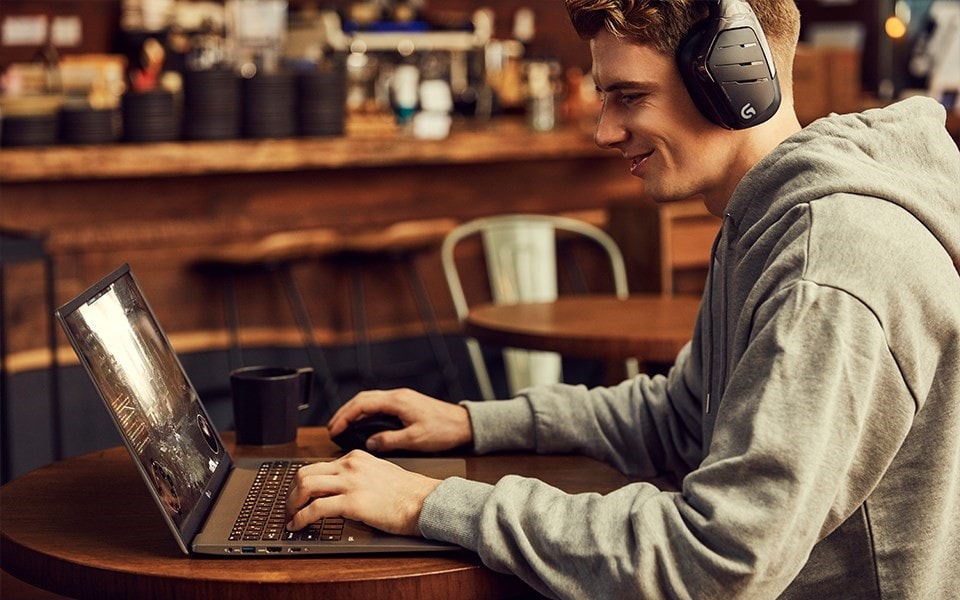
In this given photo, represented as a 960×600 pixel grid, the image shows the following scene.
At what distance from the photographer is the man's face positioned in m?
1.32

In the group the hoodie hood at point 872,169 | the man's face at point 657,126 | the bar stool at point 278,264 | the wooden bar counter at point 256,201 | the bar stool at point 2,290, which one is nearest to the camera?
the hoodie hood at point 872,169

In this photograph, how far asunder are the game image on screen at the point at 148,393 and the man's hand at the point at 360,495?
0.12 metres

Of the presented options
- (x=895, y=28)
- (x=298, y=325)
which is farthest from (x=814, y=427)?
(x=895, y=28)

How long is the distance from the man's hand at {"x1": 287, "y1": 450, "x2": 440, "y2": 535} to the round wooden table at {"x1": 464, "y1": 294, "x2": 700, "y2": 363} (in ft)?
4.23

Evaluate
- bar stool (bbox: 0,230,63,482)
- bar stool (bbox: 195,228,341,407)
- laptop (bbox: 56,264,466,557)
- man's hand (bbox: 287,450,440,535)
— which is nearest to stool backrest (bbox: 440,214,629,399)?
bar stool (bbox: 195,228,341,407)

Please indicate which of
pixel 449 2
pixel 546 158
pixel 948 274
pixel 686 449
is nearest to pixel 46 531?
pixel 686 449

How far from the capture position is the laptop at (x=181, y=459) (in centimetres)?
A: 122

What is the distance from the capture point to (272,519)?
51.5 inches

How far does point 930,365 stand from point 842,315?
117mm

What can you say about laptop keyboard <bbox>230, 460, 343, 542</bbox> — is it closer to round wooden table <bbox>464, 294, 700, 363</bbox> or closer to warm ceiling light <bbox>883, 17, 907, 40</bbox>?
round wooden table <bbox>464, 294, 700, 363</bbox>

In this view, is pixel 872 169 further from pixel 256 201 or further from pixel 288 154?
pixel 256 201

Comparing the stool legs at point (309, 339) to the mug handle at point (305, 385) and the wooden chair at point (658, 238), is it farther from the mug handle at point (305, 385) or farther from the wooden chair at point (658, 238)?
the mug handle at point (305, 385)

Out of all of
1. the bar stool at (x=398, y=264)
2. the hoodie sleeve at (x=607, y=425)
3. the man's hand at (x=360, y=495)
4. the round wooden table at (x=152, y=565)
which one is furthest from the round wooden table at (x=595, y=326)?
the bar stool at (x=398, y=264)

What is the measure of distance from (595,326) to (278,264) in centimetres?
201
